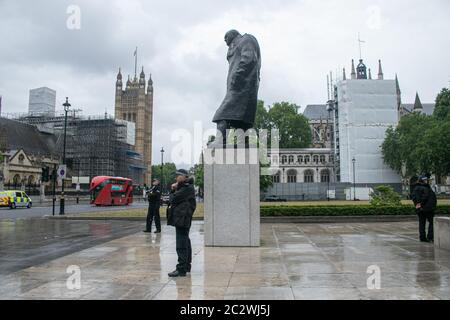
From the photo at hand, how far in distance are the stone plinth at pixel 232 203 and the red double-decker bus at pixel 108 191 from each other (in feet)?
106

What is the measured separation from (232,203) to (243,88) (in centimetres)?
277

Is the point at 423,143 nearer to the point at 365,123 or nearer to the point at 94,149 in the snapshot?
the point at 365,123

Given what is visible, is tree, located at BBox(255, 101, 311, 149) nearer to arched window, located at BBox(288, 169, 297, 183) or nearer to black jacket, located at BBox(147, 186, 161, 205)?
arched window, located at BBox(288, 169, 297, 183)

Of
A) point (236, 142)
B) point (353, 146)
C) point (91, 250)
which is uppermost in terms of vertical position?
point (353, 146)

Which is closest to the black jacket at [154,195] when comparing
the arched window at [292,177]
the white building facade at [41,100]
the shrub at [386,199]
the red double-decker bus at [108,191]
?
the shrub at [386,199]

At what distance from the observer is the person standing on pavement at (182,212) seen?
21.0ft

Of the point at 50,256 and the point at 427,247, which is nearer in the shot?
the point at 50,256

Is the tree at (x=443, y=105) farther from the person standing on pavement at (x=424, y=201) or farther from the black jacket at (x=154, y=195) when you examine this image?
the black jacket at (x=154, y=195)

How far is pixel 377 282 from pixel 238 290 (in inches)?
77.8

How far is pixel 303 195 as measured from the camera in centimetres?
6175

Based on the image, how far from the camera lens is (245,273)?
6.45m

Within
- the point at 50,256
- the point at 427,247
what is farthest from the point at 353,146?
the point at 50,256

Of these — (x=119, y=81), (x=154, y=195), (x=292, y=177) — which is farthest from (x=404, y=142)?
(x=119, y=81)
